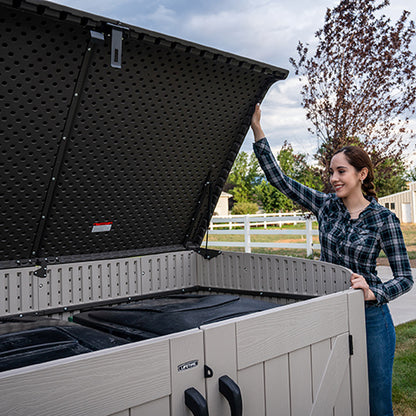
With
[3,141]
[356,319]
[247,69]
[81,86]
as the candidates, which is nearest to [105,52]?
[81,86]

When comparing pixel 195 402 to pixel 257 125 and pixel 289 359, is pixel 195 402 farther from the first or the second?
pixel 257 125

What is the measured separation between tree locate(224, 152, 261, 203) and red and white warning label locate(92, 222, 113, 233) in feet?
153

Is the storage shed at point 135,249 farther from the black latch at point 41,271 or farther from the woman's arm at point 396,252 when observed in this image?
the woman's arm at point 396,252

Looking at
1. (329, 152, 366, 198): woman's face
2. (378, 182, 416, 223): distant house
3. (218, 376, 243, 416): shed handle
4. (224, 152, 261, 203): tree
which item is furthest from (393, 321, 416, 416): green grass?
(224, 152, 261, 203): tree

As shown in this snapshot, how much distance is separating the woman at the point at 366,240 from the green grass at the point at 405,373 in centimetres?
151

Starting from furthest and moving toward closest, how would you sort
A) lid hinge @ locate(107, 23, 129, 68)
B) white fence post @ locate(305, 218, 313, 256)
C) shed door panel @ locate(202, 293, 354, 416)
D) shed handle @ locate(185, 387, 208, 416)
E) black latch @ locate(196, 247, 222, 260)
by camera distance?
white fence post @ locate(305, 218, 313, 256), black latch @ locate(196, 247, 222, 260), lid hinge @ locate(107, 23, 129, 68), shed door panel @ locate(202, 293, 354, 416), shed handle @ locate(185, 387, 208, 416)

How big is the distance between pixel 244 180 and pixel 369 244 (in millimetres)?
48147

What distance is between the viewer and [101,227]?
88.9 inches

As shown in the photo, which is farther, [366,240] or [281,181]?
[281,181]

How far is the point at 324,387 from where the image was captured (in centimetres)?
147

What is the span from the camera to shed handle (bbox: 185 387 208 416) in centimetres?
104

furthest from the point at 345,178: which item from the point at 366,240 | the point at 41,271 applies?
the point at 41,271

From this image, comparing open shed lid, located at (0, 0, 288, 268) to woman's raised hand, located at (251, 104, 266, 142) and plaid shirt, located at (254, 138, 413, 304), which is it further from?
plaid shirt, located at (254, 138, 413, 304)

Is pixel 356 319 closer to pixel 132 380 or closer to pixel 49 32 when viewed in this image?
pixel 132 380
